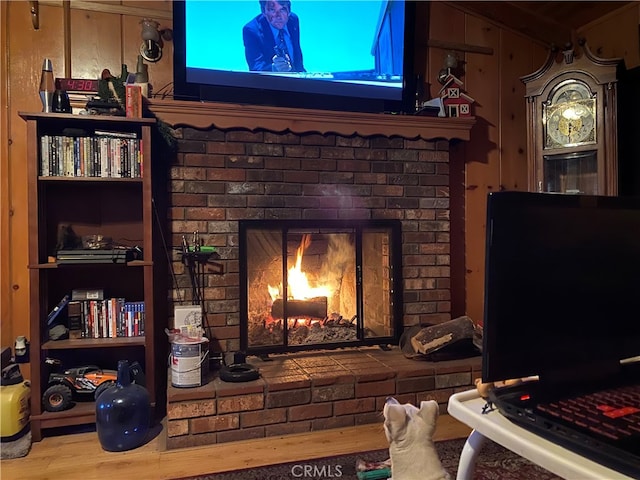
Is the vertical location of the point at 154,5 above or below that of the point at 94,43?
above

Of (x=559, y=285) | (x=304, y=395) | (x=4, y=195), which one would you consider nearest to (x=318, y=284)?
(x=304, y=395)

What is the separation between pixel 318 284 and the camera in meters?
2.79

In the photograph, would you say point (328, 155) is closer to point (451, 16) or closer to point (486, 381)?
point (451, 16)

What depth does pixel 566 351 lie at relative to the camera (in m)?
0.77

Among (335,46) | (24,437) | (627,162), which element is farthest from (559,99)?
(24,437)

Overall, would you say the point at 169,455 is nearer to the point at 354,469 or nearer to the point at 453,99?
A: the point at 354,469

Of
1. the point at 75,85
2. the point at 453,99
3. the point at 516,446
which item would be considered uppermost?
the point at 453,99

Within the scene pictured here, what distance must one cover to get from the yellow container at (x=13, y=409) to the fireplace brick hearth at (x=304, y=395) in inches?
25.2

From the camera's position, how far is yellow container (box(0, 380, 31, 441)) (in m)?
2.07

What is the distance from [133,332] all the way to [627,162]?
2.69 meters

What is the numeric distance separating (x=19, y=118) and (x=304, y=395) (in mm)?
1880

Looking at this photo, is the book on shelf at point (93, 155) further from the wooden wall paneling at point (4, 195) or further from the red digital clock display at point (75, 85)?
the wooden wall paneling at point (4, 195)

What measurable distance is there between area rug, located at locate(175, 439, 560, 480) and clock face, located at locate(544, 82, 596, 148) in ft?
5.87

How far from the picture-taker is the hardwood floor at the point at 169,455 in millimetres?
1859
